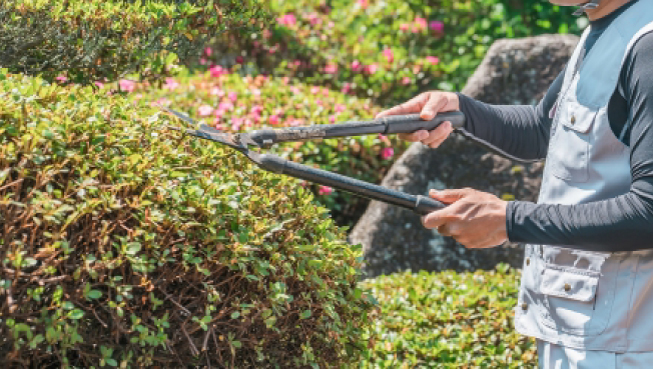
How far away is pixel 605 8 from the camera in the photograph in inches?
85.4

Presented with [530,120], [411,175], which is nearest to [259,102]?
[411,175]

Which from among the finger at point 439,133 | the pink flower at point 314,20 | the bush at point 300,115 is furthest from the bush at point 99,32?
the pink flower at point 314,20

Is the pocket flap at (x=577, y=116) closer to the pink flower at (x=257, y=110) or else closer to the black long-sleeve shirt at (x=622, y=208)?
the black long-sleeve shirt at (x=622, y=208)

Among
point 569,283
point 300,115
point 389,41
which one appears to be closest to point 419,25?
point 389,41

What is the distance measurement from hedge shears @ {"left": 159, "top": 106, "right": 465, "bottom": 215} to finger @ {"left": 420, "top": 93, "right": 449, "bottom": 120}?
3.0 inches

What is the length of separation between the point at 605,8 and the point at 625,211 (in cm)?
60

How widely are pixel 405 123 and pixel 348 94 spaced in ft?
14.4

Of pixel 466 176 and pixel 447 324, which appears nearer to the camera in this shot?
pixel 447 324

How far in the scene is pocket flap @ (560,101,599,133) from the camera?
2.06 metres

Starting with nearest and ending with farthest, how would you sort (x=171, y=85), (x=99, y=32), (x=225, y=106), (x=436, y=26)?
(x=99, y=32)
(x=225, y=106)
(x=171, y=85)
(x=436, y=26)

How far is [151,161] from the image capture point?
2205 millimetres

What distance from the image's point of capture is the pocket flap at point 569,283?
2.07 metres

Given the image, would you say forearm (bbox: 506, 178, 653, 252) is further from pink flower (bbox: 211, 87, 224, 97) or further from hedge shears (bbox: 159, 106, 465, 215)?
pink flower (bbox: 211, 87, 224, 97)

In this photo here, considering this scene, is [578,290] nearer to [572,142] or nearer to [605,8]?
[572,142]
